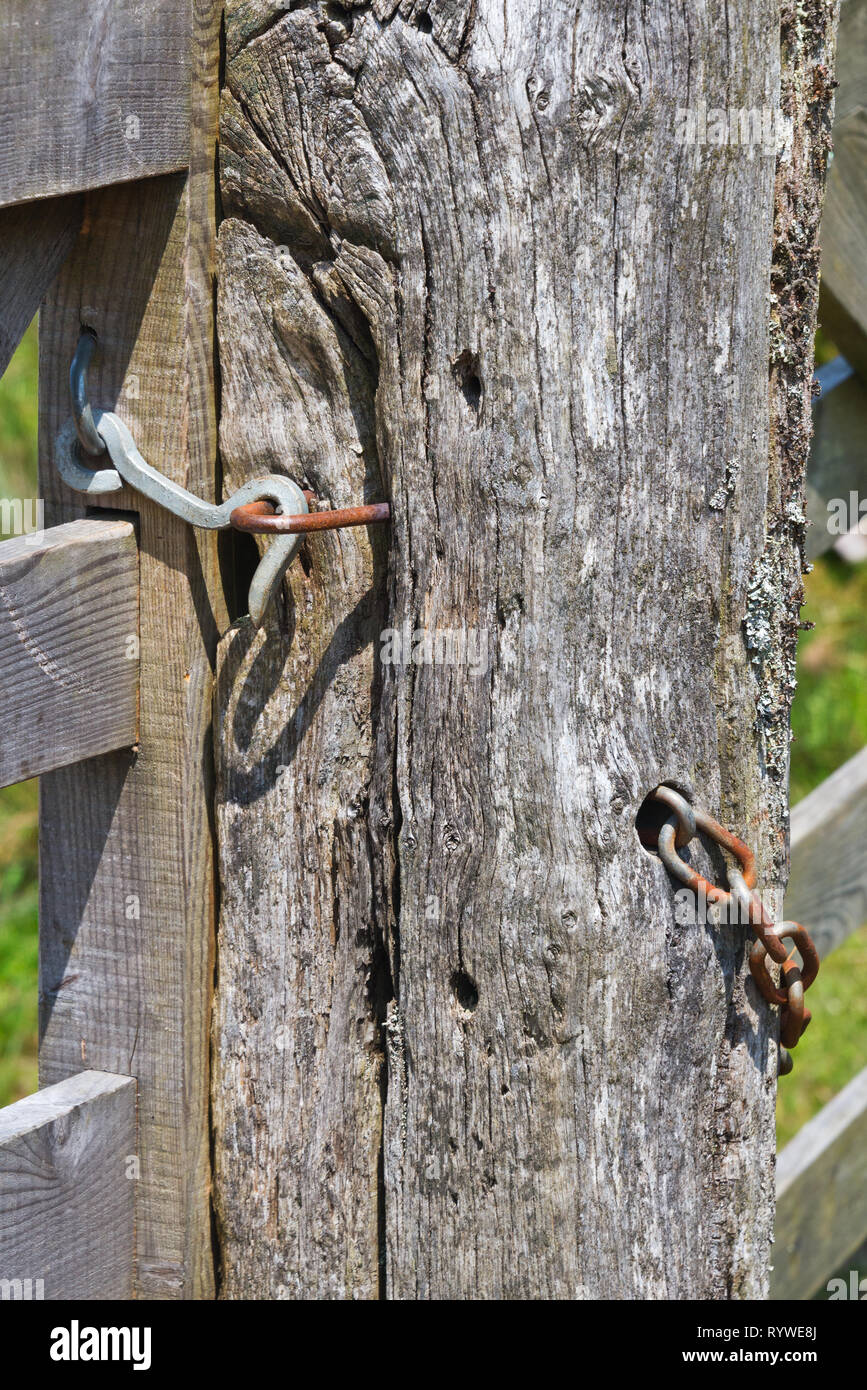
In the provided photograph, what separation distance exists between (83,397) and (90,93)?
11.5 inches

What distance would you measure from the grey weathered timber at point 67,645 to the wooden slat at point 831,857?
1.69 meters

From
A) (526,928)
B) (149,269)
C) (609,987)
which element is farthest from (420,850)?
(149,269)

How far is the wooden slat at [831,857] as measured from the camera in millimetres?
2729

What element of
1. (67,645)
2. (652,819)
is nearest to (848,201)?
(652,819)

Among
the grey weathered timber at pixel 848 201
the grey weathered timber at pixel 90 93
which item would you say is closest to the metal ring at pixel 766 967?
the grey weathered timber at pixel 90 93

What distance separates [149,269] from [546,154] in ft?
1.35

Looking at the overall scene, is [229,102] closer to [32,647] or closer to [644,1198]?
[32,647]

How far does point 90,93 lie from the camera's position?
3.96 feet

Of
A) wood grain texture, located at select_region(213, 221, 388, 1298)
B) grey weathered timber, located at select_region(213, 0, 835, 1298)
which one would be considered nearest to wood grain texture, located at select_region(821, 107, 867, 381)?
grey weathered timber, located at select_region(213, 0, 835, 1298)

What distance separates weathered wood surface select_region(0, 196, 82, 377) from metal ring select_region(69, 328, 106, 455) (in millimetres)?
72

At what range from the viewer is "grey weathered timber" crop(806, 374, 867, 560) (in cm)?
259

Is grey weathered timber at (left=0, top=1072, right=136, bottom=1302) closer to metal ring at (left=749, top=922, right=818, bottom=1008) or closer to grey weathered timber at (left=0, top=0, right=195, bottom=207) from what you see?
metal ring at (left=749, top=922, right=818, bottom=1008)

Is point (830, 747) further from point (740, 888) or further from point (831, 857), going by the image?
point (740, 888)

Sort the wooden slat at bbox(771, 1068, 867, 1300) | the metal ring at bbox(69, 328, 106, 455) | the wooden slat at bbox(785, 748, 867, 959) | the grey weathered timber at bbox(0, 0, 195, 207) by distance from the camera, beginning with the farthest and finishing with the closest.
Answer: the wooden slat at bbox(771, 1068, 867, 1300) < the wooden slat at bbox(785, 748, 867, 959) < the metal ring at bbox(69, 328, 106, 455) < the grey weathered timber at bbox(0, 0, 195, 207)
